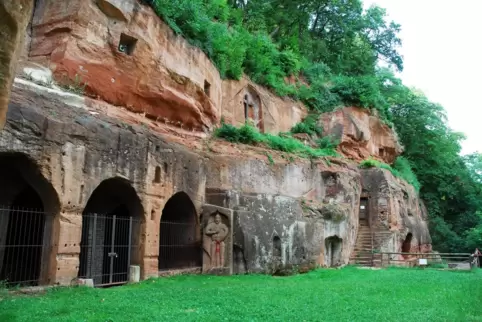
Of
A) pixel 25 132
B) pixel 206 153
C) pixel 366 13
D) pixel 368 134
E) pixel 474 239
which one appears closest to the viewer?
pixel 25 132

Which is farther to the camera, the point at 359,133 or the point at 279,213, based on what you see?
the point at 359,133

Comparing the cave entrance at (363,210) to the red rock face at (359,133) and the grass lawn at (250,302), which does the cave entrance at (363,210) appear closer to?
the red rock face at (359,133)

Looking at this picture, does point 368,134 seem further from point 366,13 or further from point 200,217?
point 200,217

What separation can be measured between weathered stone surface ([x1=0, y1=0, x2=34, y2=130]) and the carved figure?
1156 centimetres

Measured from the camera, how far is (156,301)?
8898 mm

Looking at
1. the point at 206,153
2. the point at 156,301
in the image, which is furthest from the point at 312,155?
the point at 156,301

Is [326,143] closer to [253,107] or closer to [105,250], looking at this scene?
[253,107]

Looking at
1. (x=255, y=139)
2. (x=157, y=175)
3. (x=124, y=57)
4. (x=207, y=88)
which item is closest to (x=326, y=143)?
(x=255, y=139)

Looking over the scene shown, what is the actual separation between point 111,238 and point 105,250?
1.64 meters

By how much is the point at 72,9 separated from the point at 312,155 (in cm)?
1431

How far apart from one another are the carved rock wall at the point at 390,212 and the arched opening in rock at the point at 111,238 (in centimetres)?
1611

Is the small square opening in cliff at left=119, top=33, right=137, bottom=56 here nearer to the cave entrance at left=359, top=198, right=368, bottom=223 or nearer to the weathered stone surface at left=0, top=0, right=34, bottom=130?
the weathered stone surface at left=0, top=0, right=34, bottom=130

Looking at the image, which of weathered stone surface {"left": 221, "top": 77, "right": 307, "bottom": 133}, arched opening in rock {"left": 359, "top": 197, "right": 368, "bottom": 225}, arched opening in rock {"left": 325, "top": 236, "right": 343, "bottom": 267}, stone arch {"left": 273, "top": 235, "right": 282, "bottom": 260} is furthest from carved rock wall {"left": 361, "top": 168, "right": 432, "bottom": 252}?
stone arch {"left": 273, "top": 235, "right": 282, "bottom": 260}

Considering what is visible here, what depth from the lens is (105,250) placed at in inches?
570
